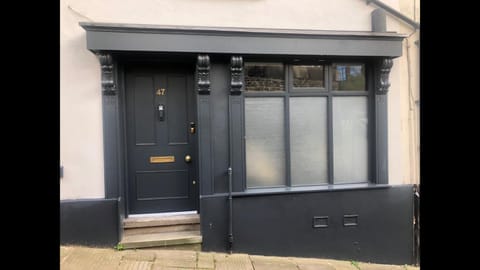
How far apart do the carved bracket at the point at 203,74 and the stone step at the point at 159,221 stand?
1.78 meters

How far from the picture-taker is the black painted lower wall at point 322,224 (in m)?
4.13

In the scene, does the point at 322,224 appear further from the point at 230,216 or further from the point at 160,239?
the point at 160,239

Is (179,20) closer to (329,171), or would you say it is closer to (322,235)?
(329,171)

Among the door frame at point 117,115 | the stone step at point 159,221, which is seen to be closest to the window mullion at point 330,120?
the door frame at point 117,115

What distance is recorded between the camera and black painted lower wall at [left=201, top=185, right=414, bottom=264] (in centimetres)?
413

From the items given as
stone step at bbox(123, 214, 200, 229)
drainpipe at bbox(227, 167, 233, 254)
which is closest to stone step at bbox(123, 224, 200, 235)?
stone step at bbox(123, 214, 200, 229)

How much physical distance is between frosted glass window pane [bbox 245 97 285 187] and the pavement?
104 cm

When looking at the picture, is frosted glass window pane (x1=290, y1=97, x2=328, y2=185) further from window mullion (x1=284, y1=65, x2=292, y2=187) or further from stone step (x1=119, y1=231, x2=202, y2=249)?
stone step (x1=119, y1=231, x2=202, y2=249)

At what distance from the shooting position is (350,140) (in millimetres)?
4559

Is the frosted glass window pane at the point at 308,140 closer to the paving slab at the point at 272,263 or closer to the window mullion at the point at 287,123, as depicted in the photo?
the window mullion at the point at 287,123

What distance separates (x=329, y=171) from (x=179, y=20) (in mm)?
3044

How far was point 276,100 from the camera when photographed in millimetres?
4375

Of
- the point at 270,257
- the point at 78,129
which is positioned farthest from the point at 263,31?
the point at 270,257

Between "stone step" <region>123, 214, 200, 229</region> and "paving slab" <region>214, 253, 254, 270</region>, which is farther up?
"stone step" <region>123, 214, 200, 229</region>
